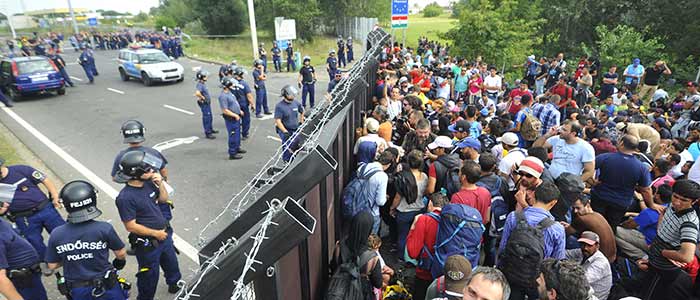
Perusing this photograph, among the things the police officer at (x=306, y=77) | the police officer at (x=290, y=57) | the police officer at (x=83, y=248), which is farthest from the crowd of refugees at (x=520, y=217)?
the police officer at (x=290, y=57)

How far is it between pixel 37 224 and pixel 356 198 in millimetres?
3983

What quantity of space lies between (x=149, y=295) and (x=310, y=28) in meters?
34.2

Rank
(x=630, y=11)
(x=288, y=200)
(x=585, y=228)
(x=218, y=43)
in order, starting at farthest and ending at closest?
(x=218, y=43) < (x=630, y=11) < (x=585, y=228) < (x=288, y=200)

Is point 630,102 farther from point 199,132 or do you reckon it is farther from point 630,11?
point 630,11

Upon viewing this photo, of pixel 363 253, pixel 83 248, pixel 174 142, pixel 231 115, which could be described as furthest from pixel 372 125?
pixel 174 142

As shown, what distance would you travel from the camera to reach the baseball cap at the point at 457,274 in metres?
2.74

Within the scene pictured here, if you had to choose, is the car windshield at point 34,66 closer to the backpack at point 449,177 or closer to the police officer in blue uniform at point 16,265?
the police officer in blue uniform at point 16,265

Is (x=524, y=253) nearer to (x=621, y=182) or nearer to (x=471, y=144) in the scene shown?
(x=471, y=144)

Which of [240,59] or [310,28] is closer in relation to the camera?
[240,59]

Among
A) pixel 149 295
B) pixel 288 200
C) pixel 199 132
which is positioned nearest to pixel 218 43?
pixel 199 132

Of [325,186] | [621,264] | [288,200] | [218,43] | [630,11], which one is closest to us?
[288,200]

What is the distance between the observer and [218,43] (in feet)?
114

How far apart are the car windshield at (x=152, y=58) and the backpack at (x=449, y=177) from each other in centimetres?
1730

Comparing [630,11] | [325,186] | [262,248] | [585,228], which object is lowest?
[585,228]
